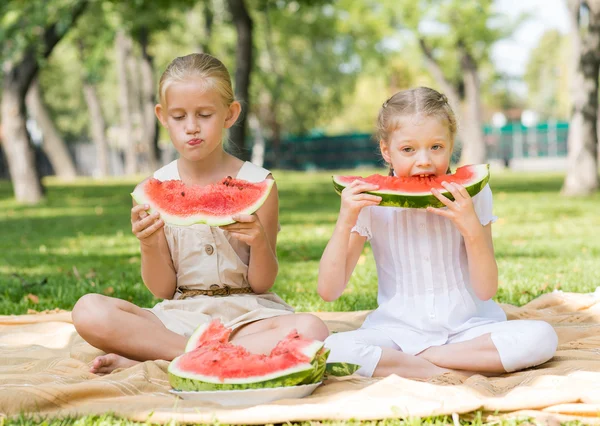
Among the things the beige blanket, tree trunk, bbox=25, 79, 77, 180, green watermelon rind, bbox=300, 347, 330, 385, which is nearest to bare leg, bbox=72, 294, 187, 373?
the beige blanket

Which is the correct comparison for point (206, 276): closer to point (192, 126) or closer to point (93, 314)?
point (93, 314)

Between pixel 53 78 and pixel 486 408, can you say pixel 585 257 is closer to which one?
pixel 486 408

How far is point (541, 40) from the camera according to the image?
9731 centimetres

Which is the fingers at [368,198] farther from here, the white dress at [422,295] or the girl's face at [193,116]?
the girl's face at [193,116]

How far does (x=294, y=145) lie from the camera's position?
140 ft

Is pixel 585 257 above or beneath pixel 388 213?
beneath

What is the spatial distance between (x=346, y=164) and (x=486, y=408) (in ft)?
129

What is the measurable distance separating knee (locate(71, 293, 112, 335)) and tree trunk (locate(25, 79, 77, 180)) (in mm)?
23380

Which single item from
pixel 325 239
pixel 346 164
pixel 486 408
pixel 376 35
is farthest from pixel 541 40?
pixel 486 408

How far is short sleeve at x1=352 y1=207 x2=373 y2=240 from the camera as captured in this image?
3.59 meters

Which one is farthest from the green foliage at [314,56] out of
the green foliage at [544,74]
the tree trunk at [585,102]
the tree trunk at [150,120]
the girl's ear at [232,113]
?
the green foliage at [544,74]

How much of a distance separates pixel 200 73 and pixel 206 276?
984 millimetres

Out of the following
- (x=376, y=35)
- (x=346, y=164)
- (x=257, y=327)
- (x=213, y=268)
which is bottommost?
(x=346, y=164)

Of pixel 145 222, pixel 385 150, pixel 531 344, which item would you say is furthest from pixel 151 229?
pixel 531 344
